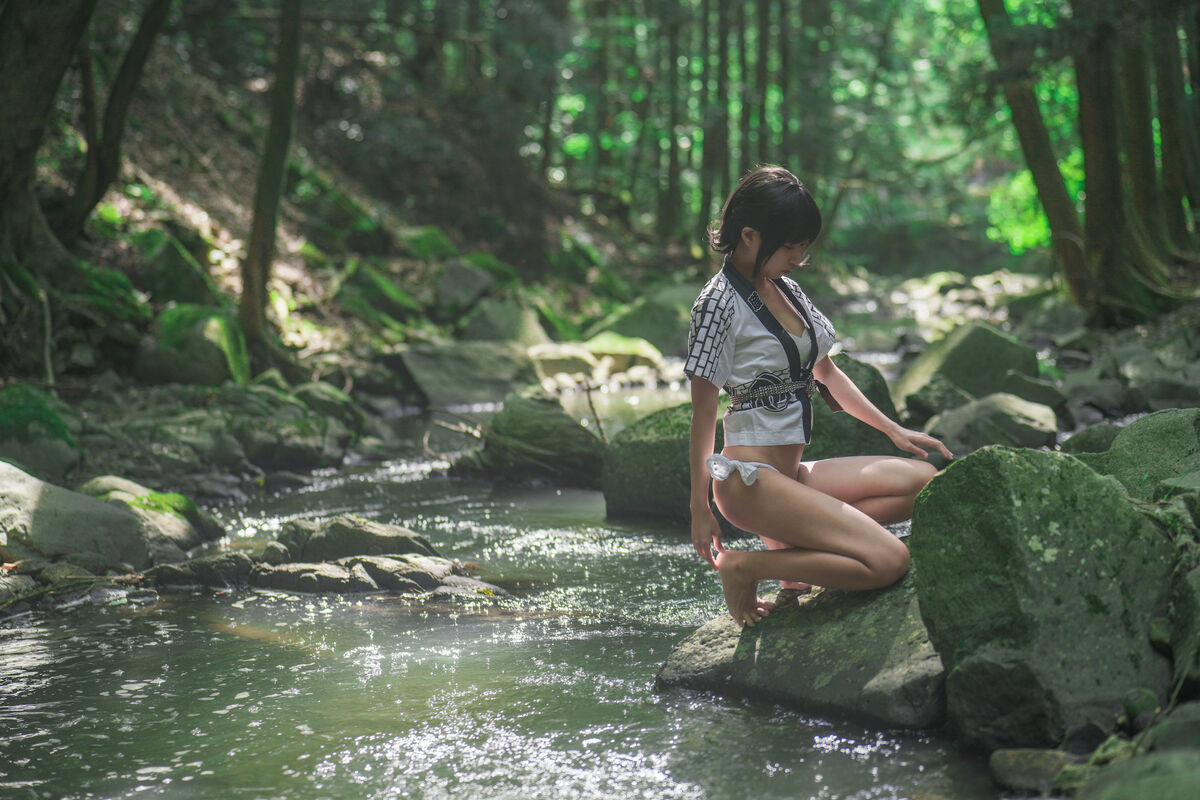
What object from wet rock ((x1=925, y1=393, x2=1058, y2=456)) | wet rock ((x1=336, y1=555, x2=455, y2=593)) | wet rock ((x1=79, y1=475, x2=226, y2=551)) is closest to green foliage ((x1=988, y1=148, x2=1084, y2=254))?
wet rock ((x1=925, y1=393, x2=1058, y2=456))

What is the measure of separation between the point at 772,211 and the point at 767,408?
0.63 metres

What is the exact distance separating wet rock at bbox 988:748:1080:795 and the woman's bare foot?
3.41 feet

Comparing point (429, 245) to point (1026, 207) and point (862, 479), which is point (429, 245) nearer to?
point (1026, 207)

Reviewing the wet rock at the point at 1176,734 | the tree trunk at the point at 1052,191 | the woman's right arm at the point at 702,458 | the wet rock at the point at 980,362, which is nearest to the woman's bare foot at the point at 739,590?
the woman's right arm at the point at 702,458

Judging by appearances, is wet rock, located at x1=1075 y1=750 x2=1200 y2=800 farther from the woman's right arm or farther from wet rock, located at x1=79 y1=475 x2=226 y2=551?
wet rock, located at x1=79 y1=475 x2=226 y2=551

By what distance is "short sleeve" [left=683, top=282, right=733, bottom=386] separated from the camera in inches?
141

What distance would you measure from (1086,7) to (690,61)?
68.1ft

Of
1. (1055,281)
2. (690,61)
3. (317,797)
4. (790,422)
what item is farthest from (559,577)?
(690,61)

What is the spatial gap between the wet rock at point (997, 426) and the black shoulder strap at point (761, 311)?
Result: 496cm

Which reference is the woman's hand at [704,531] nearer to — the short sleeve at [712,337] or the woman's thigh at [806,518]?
the woman's thigh at [806,518]

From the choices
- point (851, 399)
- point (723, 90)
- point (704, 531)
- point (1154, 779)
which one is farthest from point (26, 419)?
point (723, 90)

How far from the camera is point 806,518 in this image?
142 inches

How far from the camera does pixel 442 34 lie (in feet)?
65.9

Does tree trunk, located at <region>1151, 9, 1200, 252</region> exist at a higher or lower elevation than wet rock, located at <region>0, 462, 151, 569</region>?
higher
